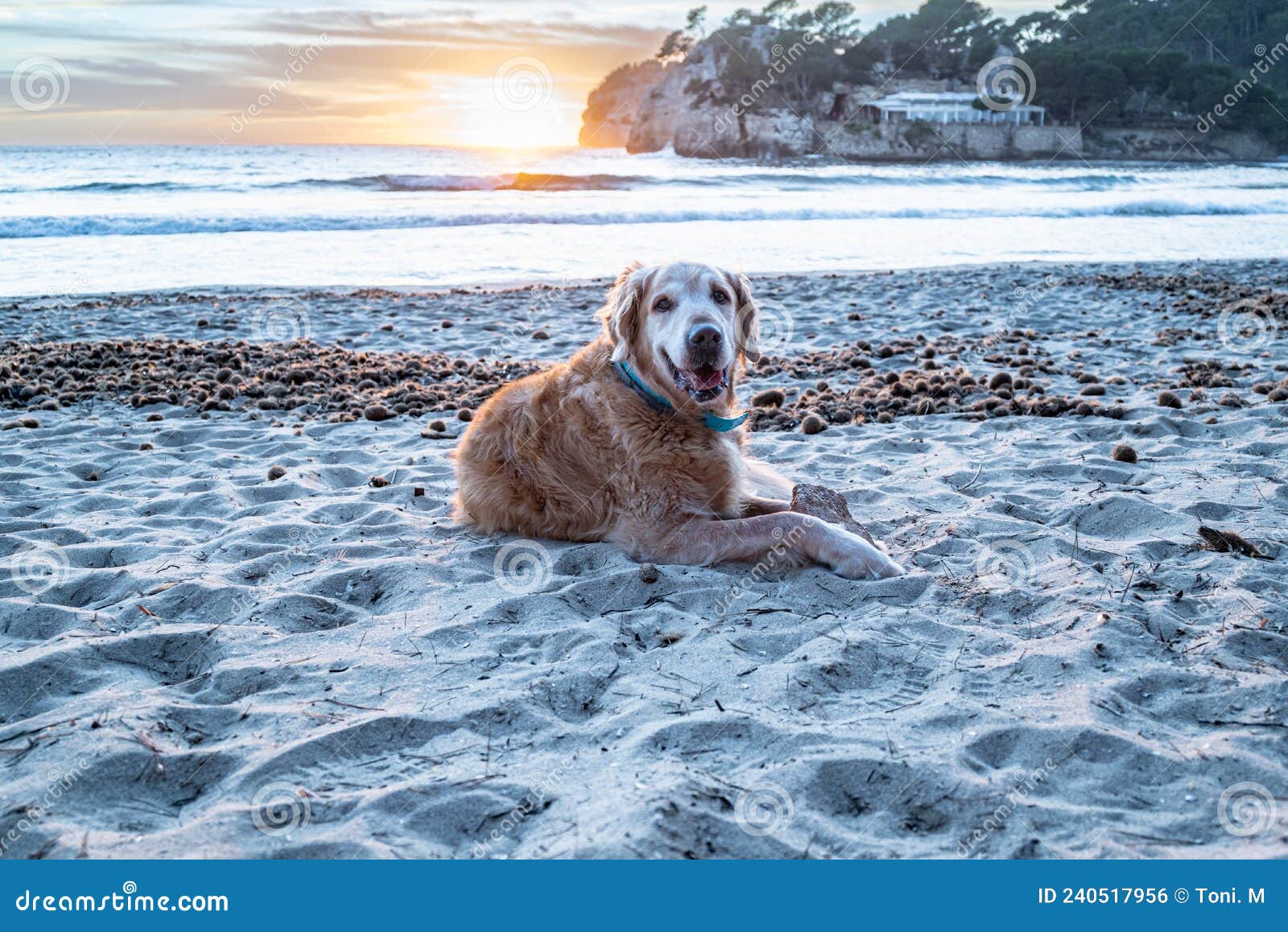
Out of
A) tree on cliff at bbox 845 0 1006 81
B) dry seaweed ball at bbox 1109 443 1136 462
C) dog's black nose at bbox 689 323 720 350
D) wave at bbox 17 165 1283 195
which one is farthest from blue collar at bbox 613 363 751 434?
tree on cliff at bbox 845 0 1006 81

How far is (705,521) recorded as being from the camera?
4.69 meters

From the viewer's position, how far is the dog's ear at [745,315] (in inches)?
203

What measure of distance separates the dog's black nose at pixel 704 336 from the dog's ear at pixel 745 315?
569 mm

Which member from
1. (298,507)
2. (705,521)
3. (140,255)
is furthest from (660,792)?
(140,255)

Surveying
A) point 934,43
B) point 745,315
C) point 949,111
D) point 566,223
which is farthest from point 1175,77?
point 745,315

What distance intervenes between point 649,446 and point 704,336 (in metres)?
0.63

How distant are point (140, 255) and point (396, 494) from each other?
17.1 metres

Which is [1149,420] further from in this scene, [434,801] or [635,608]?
[434,801]

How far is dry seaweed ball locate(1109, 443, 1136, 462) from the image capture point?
18.9 ft

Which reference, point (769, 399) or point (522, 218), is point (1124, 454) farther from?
point (522, 218)

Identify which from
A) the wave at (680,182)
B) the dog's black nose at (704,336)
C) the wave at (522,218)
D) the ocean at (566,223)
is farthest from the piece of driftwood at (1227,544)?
the wave at (680,182)

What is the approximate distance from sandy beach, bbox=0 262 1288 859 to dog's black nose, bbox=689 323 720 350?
1.09 m

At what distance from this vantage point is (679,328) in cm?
459

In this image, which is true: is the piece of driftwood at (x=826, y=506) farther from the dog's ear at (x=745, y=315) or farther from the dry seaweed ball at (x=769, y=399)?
the dry seaweed ball at (x=769, y=399)
